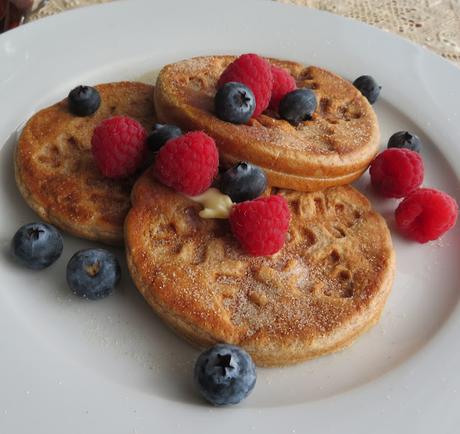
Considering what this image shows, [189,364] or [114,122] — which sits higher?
[114,122]

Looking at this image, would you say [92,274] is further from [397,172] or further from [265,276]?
[397,172]

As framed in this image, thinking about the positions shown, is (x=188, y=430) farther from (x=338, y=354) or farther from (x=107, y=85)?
(x=107, y=85)

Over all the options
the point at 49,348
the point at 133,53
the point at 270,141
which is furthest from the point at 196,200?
the point at 133,53

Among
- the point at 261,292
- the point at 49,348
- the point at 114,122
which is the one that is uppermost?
the point at 114,122

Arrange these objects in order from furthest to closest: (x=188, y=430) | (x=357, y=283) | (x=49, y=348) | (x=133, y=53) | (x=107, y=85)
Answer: (x=133, y=53) < (x=107, y=85) < (x=357, y=283) < (x=49, y=348) < (x=188, y=430)

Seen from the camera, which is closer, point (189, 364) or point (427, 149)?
point (189, 364)

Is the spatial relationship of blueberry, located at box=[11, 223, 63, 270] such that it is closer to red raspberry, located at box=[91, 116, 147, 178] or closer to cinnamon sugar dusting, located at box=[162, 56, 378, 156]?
red raspberry, located at box=[91, 116, 147, 178]

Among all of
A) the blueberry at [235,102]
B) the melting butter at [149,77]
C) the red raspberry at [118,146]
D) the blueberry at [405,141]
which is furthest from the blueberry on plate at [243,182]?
the melting butter at [149,77]
